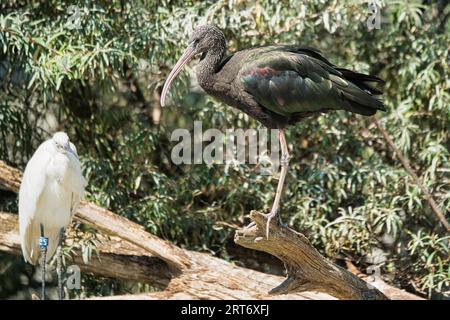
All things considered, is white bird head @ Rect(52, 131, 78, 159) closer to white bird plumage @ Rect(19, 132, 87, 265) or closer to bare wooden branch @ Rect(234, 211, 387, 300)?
white bird plumage @ Rect(19, 132, 87, 265)

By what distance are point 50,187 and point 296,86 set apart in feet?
7.34

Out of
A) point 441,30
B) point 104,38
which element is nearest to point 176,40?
point 104,38

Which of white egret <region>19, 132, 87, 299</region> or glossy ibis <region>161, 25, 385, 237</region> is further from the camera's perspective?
white egret <region>19, 132, 87, 299</region>

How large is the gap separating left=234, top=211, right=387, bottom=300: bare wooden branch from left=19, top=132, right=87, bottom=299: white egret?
1.88m

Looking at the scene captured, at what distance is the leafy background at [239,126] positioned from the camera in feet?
27.9

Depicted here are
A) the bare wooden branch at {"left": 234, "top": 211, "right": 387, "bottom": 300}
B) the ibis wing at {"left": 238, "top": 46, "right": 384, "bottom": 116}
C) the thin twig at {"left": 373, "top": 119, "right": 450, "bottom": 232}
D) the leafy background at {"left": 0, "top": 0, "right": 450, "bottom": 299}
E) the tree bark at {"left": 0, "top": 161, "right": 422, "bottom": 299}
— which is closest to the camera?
the bare wooden branch at {"left": 234, "top": 211, "right": 387, "bottom": 300}

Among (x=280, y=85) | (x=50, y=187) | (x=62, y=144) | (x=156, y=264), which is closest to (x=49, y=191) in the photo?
(x=50, y=187)

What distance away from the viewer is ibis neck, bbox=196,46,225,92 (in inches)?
273

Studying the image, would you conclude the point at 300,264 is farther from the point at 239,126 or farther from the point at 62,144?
the point at 239,126

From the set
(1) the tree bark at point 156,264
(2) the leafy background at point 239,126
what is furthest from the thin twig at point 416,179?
(1) the tree bark at point 156,264

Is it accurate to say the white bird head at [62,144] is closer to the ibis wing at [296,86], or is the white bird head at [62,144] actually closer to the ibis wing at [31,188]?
the ibis wing at [31,188]

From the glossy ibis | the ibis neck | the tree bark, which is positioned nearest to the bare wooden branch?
the glossy ibis

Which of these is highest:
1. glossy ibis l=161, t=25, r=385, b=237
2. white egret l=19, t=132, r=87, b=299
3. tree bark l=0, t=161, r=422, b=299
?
glossy ibis l=161, t=25, r=385, b=237

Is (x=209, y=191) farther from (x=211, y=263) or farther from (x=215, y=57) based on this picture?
(x=215, y=57)
